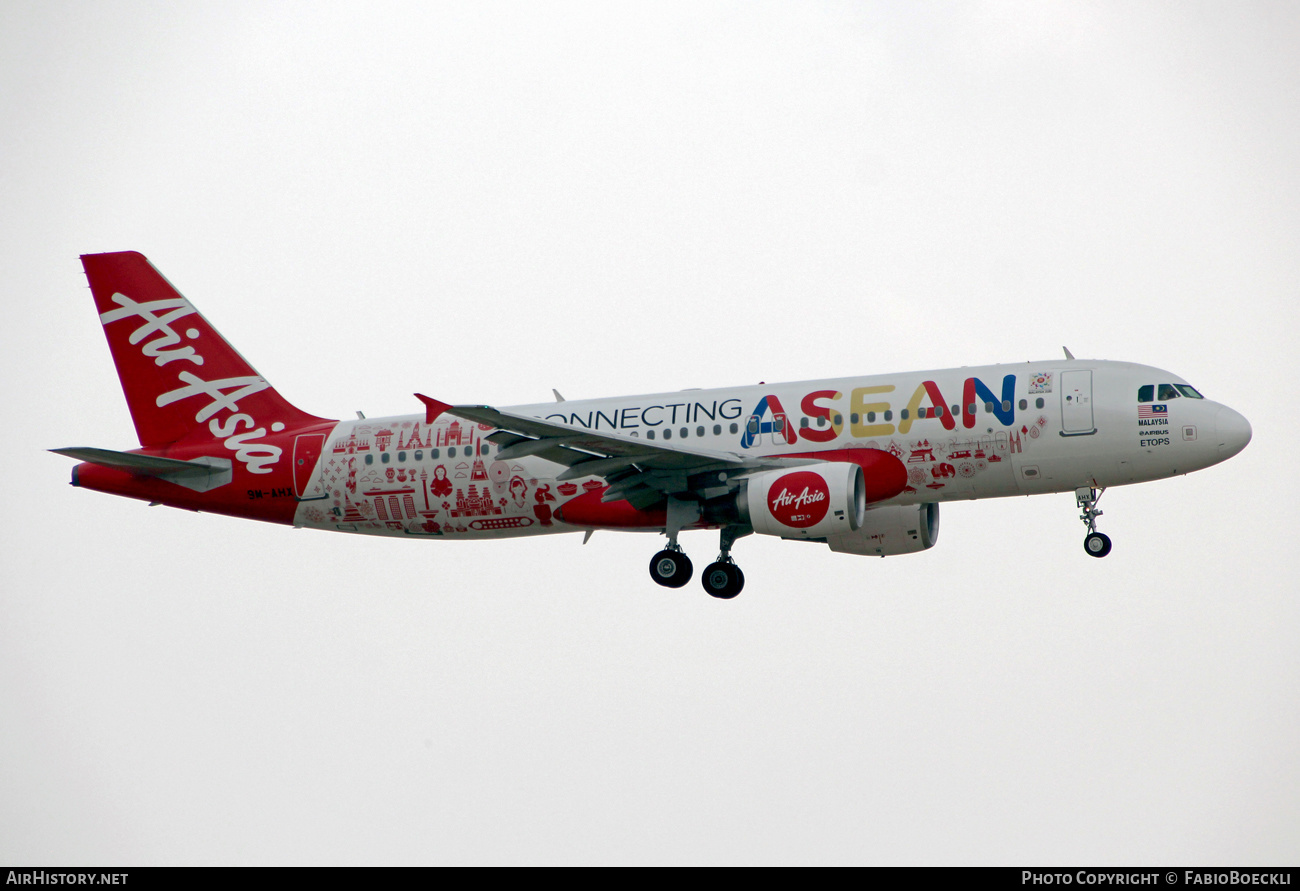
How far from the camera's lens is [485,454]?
39.0 meters

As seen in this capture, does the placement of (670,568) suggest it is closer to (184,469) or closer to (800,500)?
(800,500)

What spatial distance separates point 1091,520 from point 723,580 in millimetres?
8979

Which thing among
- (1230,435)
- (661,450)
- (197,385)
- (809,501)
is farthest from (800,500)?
(197,385)

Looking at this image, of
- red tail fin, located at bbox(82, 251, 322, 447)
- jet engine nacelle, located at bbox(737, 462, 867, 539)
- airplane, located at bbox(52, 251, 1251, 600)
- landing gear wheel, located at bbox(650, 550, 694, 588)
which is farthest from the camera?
red tail fin, located at bbox(82, 251, 322, 447)

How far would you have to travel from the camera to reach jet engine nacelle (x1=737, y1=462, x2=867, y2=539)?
114 ft

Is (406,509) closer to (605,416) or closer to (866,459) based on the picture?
(605,416)

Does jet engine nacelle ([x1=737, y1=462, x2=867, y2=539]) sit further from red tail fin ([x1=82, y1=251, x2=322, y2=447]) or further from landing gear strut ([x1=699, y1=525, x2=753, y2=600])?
red tail fin ([x1=82, y1=251, x2=322, y2=447])

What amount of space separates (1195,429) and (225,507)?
24028mm

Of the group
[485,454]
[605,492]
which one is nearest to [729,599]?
[605,492]

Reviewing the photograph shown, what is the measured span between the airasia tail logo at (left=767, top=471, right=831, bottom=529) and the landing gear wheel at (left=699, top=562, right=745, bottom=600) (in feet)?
13.6

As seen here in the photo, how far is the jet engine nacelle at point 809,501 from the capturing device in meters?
34.7

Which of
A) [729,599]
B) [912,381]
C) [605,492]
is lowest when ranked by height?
[729,599]

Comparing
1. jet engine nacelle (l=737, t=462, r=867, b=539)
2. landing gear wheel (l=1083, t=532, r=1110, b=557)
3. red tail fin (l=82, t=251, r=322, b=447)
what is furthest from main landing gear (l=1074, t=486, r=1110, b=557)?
red tail fin (l=82, t=251, r=322, b=447)

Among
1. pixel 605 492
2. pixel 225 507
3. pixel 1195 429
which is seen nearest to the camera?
pixel 1195 429
